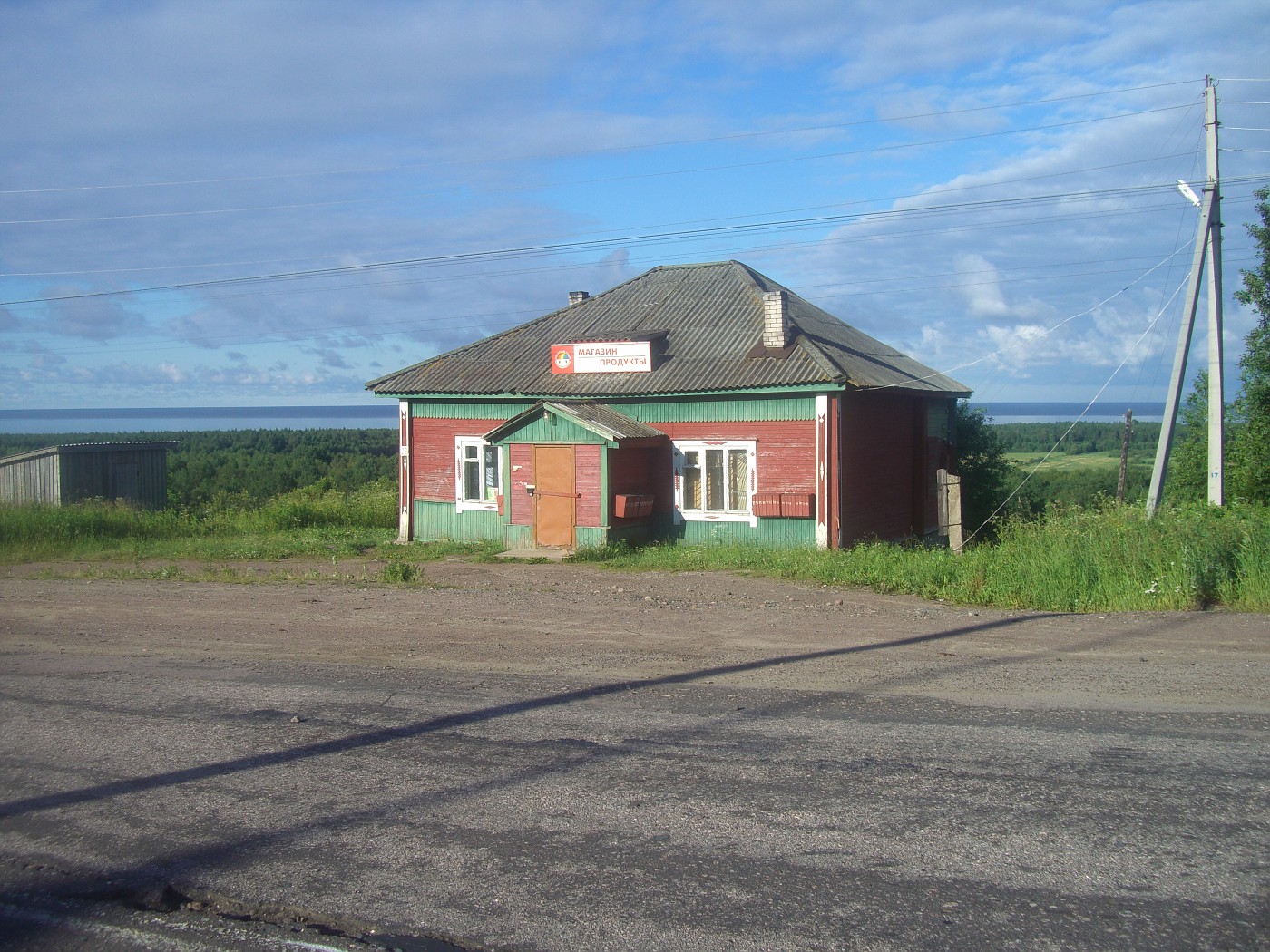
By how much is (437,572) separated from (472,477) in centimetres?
477

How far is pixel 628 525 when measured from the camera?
18.7 m

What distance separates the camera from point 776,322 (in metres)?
19.0

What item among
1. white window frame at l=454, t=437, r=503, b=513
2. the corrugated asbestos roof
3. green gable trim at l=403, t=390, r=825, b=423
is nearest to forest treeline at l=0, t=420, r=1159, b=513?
the corrugated asbestos roof

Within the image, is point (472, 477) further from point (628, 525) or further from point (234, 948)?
point (234, 948)

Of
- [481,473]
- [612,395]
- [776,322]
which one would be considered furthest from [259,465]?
[776,322]

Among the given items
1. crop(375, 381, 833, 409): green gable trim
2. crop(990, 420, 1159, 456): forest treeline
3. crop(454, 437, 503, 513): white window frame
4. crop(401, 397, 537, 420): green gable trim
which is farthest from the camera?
crop(990, 420, 1159, 456): forest treeline

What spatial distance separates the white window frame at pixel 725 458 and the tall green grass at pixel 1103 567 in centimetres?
382

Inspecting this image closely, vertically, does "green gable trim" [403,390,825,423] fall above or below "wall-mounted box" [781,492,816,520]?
above

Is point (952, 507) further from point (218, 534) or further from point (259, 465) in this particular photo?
point (259, 465)

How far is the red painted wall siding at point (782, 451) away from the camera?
58.0 ft

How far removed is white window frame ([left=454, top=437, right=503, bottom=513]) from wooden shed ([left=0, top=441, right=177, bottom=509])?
10.2 m

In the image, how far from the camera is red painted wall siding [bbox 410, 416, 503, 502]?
21234mm

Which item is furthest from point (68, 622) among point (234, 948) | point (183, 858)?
point (234, 948)

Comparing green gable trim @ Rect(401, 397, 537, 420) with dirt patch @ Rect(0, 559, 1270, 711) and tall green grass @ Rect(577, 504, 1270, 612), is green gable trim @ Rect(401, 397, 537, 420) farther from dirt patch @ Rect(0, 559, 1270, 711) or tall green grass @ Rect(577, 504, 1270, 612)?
tall green grass @ Rect(577, 504, 1270, 612)
